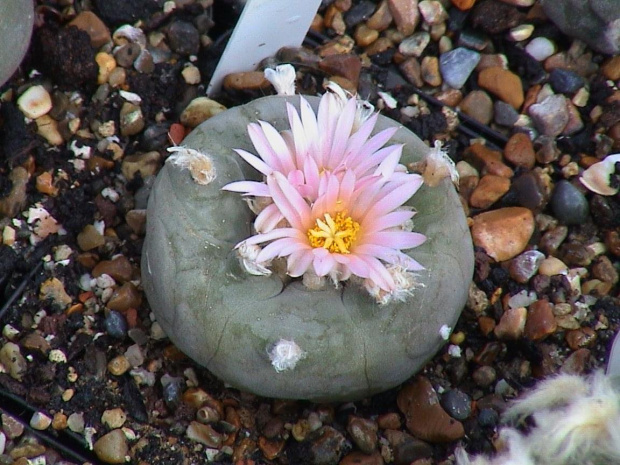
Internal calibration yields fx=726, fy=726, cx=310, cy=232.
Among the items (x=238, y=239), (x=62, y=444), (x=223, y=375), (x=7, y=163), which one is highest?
(x=238, y=239)

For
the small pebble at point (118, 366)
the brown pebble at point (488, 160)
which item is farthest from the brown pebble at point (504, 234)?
the small pebble at point (118, 366)

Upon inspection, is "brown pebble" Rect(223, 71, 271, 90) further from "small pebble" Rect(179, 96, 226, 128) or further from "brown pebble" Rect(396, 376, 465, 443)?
"brown pebble" Rect(396, 376, 465, 443)

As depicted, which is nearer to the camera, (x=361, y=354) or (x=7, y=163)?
(x=361, y=354)

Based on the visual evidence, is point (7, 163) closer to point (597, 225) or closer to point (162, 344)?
point (162, 344)

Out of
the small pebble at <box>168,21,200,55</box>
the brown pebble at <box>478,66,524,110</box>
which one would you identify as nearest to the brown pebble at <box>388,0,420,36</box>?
the brown pebble at <box>478,66,524,110</box>

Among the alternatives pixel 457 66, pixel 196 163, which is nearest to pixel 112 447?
pixel 196 163

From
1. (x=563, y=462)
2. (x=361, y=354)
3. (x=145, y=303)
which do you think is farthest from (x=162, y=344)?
(x=563, y=462)

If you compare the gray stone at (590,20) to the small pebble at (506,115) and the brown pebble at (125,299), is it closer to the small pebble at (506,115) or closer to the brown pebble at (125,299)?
the small pebble at (506,115)
